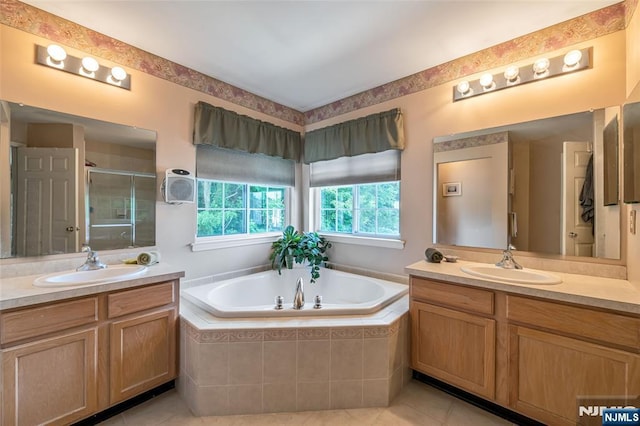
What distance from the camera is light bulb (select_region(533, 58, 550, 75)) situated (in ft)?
6.08

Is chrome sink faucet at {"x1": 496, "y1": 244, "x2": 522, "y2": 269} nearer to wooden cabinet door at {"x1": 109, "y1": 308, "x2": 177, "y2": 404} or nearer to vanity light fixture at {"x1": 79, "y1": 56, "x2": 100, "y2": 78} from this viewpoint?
wooden cabinet door at {"x1": 109, "y1": 308, "x2": 177, "y2": 404}

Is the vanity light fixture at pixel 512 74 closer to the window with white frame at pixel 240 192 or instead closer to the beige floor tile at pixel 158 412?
the window with white frame at pixel 240 192

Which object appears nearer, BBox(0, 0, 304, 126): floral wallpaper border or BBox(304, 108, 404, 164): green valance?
BBox(0, 0, 304, 126): floral wallpaper border

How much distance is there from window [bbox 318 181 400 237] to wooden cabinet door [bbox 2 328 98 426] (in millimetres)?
2340

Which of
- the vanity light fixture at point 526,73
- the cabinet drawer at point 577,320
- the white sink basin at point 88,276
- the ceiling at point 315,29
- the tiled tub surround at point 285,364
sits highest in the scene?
the ceiling at point 315,29

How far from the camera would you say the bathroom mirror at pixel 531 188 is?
68.6 inches

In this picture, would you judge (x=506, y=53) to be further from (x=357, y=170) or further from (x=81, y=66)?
(x=81, y=66)

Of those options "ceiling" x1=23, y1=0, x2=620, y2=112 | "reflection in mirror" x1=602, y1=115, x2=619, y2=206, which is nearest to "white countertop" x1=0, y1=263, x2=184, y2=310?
"ceiling" x1=23, y1=0, x2=620, y2=112

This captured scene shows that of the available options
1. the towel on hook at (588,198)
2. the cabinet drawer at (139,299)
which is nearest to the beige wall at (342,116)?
the towel on hook at (588,198)

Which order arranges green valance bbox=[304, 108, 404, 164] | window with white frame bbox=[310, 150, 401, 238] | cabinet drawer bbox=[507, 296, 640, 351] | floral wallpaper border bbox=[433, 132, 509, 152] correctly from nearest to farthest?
cabinet drawer bbox=[507, 296, 640, 351] < floral wallpaper border bbox=[433, 132, 509, 152] < green valance bbox=[304, 108, 404, 164] < window with white frame bbox=[310, 150, 401, 238]

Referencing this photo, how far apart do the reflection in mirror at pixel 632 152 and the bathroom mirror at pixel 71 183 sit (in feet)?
10.0

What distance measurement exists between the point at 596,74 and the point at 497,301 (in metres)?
1.60

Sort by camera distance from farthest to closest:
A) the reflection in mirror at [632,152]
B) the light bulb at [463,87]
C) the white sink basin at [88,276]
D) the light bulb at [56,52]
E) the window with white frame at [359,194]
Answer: the window with white frame at [359,194] → the light bulb at [463,87] → the light bulb at [56,52] → the white sink basin at [88,276] → the reflection in mirror at [632,152]

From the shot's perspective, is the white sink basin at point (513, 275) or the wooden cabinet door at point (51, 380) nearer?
the wooden cabinet door at point (51, 380)
